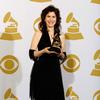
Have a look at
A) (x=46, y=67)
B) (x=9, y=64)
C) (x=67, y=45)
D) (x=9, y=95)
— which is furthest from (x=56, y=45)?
(x=9, y=95)

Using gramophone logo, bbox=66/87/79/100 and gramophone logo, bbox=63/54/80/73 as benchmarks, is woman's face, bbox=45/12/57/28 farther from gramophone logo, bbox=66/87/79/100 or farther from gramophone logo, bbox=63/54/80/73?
gramophone logo, bbox=66/87/79/100

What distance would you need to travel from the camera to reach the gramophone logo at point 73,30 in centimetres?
266

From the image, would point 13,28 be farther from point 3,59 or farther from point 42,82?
point 42,82

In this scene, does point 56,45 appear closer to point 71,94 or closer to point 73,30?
point 73,30

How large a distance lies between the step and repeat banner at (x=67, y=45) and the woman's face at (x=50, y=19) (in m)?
0.37

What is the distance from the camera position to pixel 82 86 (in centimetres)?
270

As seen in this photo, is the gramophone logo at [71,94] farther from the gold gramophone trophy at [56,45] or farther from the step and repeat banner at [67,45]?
the gold gramophone trophy at [56,45]

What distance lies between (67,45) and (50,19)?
0.47 meters

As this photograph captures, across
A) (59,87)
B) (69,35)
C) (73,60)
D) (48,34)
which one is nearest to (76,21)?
(69,35)

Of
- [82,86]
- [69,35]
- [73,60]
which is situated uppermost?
[69,35]

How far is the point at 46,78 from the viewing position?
86.9 inches

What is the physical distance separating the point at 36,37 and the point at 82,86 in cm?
72

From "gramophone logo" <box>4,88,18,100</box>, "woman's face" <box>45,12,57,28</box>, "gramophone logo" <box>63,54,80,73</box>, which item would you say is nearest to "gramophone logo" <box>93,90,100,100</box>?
"gramophone logo" <box>63,54,80,73</box>

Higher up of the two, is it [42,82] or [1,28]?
[1,28]
